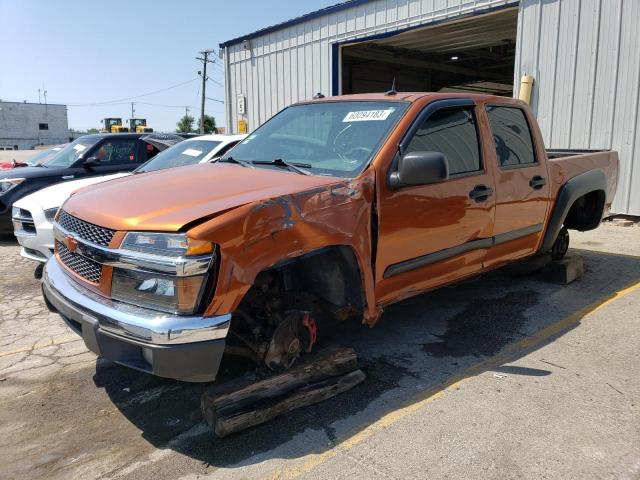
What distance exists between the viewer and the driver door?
368cm

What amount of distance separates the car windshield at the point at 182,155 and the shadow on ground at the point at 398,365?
127 inches

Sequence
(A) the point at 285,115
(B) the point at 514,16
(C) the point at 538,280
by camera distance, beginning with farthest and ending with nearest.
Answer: (B) the point at 514,16 → (C) the point at 538,280 → (A) the point at 285,115

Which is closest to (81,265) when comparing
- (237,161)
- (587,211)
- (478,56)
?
(237,161)

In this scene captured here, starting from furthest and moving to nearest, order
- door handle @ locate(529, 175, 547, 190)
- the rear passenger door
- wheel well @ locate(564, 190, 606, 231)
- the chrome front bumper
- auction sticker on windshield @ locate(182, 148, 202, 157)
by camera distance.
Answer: auction sticker on windshield @ locate(182, 148, 202, 157)
wheel well @ locate(564, 190, 606, 231)
door handle @ locate(529, 175, 547, 190)
the rear passenger door
the chrome front bumper

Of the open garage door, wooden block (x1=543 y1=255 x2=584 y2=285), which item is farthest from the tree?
wooden block (x1=543 y1=255 x2=584 y2=285)

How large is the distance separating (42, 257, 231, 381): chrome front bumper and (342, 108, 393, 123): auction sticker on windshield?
1.94m

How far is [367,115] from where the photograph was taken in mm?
4059

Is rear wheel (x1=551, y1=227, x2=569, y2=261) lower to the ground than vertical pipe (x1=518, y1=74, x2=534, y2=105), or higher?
lower

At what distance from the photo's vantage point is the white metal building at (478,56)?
920 cm

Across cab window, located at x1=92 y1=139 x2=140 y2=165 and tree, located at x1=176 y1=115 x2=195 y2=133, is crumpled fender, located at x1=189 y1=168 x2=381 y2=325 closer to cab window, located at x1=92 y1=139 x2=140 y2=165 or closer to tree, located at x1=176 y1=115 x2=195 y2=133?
cab window, located at x1=92 y1=139 x2=140 y2=165

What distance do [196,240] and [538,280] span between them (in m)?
4.63

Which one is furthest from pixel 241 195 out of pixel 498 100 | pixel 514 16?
pixel 514 16

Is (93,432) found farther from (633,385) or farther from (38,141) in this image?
(38,141)

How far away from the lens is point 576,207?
621 centimetres
